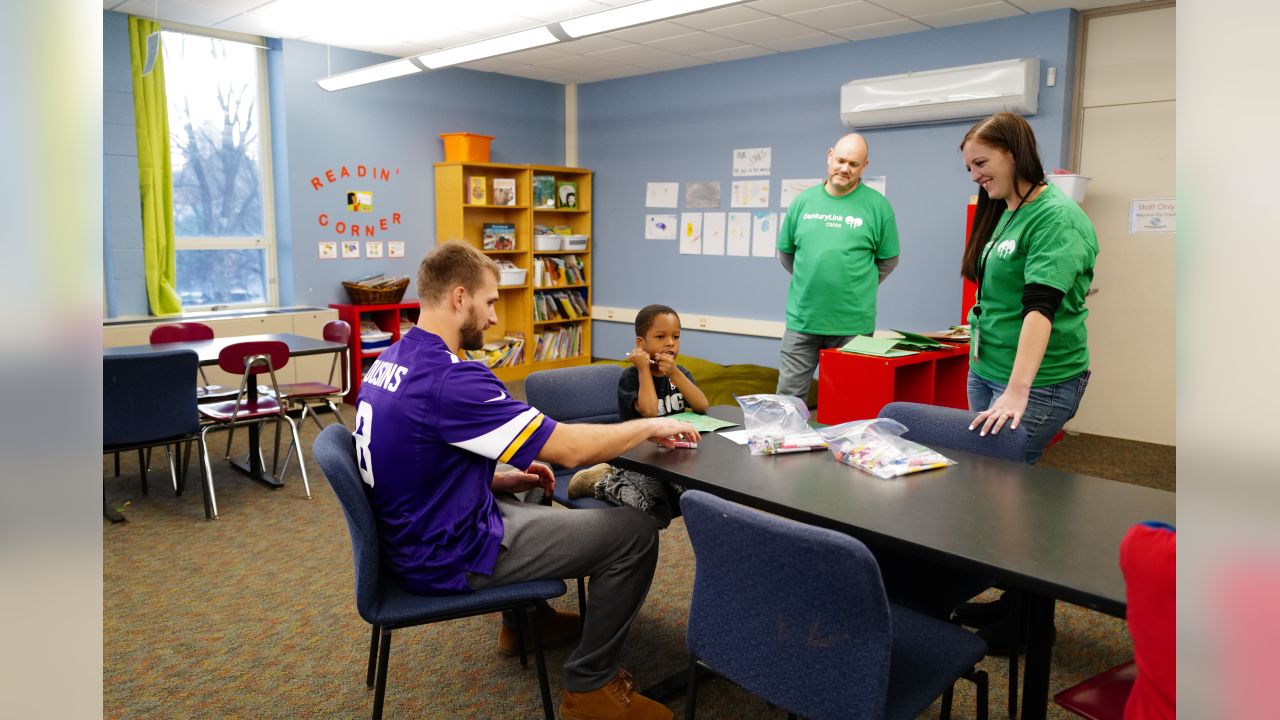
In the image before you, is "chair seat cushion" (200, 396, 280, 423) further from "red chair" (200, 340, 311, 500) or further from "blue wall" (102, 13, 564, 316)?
"blue wall" (102, 13, 564, 316)

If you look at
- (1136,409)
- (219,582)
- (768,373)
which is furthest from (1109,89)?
(219,582)

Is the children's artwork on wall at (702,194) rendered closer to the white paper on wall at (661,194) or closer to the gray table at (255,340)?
the white paper on wall at (661,194)

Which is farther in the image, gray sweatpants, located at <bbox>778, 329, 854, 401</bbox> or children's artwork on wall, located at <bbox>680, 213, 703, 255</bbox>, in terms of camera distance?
children's artwork on wall, located at <bbox>680, 213, 703, 255</bbox>

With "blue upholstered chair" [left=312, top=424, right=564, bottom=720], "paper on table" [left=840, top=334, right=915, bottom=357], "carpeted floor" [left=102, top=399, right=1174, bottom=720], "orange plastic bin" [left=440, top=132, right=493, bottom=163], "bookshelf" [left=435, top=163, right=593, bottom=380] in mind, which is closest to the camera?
"blue upholstered chair" [left=312, top=424, right=564, bottom=720]

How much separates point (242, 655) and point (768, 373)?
14.0 ft

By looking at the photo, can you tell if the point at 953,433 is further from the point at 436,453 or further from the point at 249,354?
the point at 249,354

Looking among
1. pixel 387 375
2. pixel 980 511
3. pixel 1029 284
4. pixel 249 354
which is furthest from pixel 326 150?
pixel 980 511

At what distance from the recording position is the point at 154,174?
551 centimetres

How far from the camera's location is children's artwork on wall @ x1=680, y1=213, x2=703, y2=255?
6949 mm

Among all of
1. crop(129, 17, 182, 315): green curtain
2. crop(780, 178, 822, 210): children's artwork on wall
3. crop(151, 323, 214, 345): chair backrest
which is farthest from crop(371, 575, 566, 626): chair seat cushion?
crop(780, 178, 822, 210): children's artwork on wall

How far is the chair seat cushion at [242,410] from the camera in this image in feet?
13.0

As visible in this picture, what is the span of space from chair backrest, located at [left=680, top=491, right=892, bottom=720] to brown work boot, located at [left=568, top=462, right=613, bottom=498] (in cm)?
100

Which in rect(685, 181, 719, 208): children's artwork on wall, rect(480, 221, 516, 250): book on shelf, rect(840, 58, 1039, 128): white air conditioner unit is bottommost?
rect(480, 221, 516, 250): book on shelf

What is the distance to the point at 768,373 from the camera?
617 centimetres
